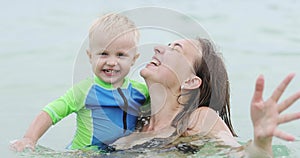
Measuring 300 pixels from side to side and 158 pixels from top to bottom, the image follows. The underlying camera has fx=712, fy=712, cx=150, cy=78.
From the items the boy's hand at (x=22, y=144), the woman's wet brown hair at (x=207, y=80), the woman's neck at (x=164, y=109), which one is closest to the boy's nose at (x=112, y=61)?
the woman's neck at (x=164, y=109)

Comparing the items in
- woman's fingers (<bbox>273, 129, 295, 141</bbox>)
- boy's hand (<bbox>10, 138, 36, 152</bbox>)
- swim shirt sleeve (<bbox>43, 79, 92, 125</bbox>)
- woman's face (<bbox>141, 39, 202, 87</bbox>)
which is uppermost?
woman's face (<bbox>141, 39, 202, 87</bbox>)

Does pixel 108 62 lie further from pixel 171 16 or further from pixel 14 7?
pixel 14 7

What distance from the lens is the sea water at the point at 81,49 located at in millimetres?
4633

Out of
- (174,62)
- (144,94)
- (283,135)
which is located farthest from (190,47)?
(283,135)

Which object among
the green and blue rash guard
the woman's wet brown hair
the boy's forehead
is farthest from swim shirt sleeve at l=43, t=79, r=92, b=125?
the woman's wet brown hair

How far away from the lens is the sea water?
15.2 ft

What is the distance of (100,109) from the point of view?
346 cm

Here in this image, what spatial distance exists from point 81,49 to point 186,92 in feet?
2.13

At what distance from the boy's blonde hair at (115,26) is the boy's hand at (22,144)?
58 cm

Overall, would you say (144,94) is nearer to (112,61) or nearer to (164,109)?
(164,109)

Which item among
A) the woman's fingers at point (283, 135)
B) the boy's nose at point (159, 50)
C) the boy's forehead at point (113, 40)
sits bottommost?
the woman's fingers at point (283, 135)

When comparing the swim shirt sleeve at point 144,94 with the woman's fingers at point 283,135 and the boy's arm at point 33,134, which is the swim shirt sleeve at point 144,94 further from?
the woman's fingers at point 283,135

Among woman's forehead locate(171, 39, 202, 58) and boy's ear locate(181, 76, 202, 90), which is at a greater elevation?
woman's forehead locate(171, 39, 202, 58)

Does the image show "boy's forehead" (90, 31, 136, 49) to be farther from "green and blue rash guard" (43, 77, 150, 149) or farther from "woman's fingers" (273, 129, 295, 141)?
"woman's fingers" (273, 129, 295, 141)
